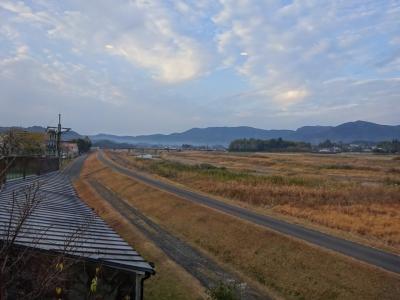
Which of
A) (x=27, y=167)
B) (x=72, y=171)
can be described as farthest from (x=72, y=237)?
(x=72, y=171)

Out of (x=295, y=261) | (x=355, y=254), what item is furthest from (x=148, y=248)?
(x=355, y=254)

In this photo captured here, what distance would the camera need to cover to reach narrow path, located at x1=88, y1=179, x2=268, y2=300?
78.0 feet

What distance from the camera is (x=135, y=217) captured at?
42500mm

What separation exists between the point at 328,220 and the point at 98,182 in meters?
46.2

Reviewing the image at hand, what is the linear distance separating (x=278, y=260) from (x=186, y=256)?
18.0 ft

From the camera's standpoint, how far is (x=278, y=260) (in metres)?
26.5

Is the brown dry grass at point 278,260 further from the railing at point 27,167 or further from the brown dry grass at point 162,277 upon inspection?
the railing at point 27,167

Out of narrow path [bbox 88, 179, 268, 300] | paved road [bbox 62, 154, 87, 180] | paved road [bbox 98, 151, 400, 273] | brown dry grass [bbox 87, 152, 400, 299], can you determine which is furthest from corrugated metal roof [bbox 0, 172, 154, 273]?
paved road [bbox 62, 154, 87, 180]

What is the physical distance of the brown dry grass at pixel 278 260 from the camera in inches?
865

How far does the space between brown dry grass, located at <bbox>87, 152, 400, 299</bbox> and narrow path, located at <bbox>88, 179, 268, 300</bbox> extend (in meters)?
0.88

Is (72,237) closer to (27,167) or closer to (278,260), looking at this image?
(278,260)

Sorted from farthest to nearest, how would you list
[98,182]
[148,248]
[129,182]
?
1. [98,182]
2. [129,182]
3. [148,248]

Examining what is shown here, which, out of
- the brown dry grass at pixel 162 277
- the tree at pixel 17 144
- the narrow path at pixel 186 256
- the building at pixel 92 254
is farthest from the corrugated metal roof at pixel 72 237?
the narrow path at pixel 186 256

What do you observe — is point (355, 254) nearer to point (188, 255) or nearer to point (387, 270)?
point (387, 270)
